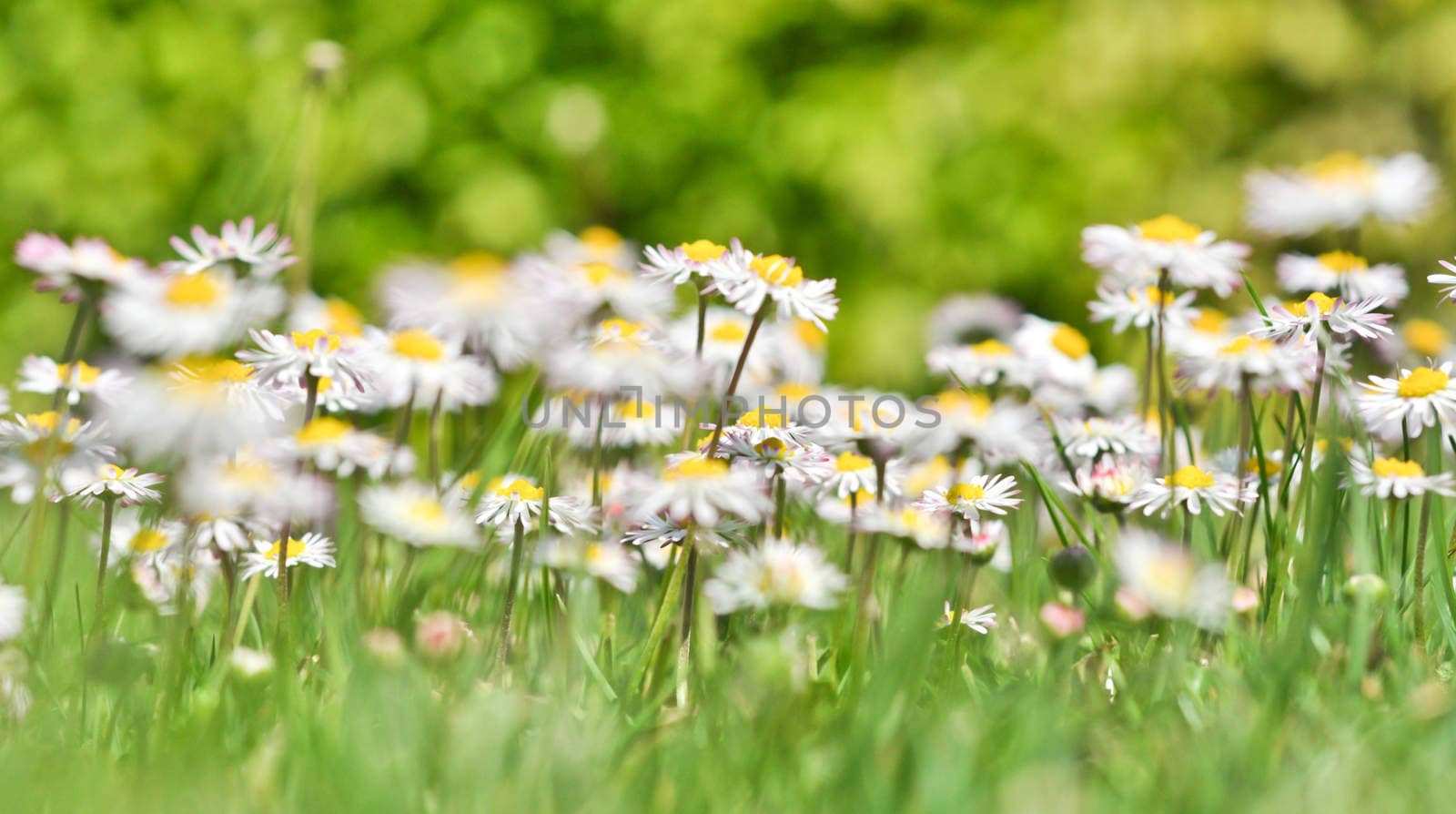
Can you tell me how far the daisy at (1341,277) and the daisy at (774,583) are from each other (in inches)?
36.1

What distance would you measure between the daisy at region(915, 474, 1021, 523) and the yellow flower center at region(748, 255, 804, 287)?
0.91ft

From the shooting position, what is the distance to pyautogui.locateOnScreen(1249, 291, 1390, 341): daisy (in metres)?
1.49

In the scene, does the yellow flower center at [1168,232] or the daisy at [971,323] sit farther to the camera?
the daisy at [971,323]

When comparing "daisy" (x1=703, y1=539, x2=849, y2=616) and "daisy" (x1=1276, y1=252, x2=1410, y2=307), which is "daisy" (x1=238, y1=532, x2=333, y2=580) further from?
"daisy" (x1=1276, y1=252, x2=1410, y2=307)

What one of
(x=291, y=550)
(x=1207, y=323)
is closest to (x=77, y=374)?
(x=291, y=550)

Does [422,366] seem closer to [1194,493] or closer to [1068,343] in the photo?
[1194,493]

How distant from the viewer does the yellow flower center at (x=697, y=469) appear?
1.25m

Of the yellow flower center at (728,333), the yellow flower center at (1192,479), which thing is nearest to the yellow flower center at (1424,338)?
the yellow flower center at (1192,479)

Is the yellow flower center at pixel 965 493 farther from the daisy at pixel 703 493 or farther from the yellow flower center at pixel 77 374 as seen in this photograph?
the yellow flower center at pixel 77 374

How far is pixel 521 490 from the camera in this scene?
1.49m

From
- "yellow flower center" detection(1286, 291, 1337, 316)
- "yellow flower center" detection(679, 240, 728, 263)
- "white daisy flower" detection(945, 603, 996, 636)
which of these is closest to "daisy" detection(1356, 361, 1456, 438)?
"yellow flower center" detection(1286, 291, 1337, 316)

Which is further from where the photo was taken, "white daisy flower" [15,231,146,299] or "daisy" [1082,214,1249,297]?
"daisy" [1082,214,1249,297]

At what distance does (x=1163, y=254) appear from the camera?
1775 mm

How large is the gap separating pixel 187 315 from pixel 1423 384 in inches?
51.2
